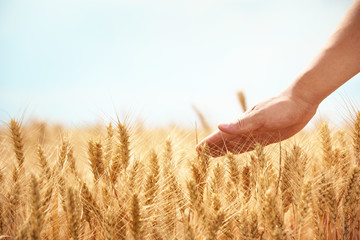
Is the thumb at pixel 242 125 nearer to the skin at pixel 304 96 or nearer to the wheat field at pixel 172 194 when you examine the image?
the skin at pixel 304 96

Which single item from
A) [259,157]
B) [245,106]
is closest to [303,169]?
[259,157]

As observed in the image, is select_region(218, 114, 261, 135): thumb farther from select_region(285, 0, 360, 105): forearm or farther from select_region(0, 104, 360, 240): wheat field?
select_region(285, 0, 360, 105): forearm

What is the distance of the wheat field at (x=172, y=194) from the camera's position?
3.04ft

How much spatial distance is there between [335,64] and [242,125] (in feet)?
2.01

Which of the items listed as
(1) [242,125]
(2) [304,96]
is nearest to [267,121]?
(1) [242,125]

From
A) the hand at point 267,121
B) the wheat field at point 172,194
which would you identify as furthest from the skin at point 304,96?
the wheat field at point 172,194

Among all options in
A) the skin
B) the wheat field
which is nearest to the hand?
the skin

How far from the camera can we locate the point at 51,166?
1.31m

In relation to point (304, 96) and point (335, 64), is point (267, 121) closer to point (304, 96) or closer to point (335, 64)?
point (304, 96)

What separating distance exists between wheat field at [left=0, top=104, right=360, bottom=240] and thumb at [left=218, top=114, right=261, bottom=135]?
170mm

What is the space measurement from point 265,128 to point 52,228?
49.7 inches

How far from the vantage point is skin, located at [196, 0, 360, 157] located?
140 centimetres

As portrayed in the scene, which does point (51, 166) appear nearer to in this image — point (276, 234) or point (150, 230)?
point (150, 230)

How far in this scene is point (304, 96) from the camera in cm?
159
